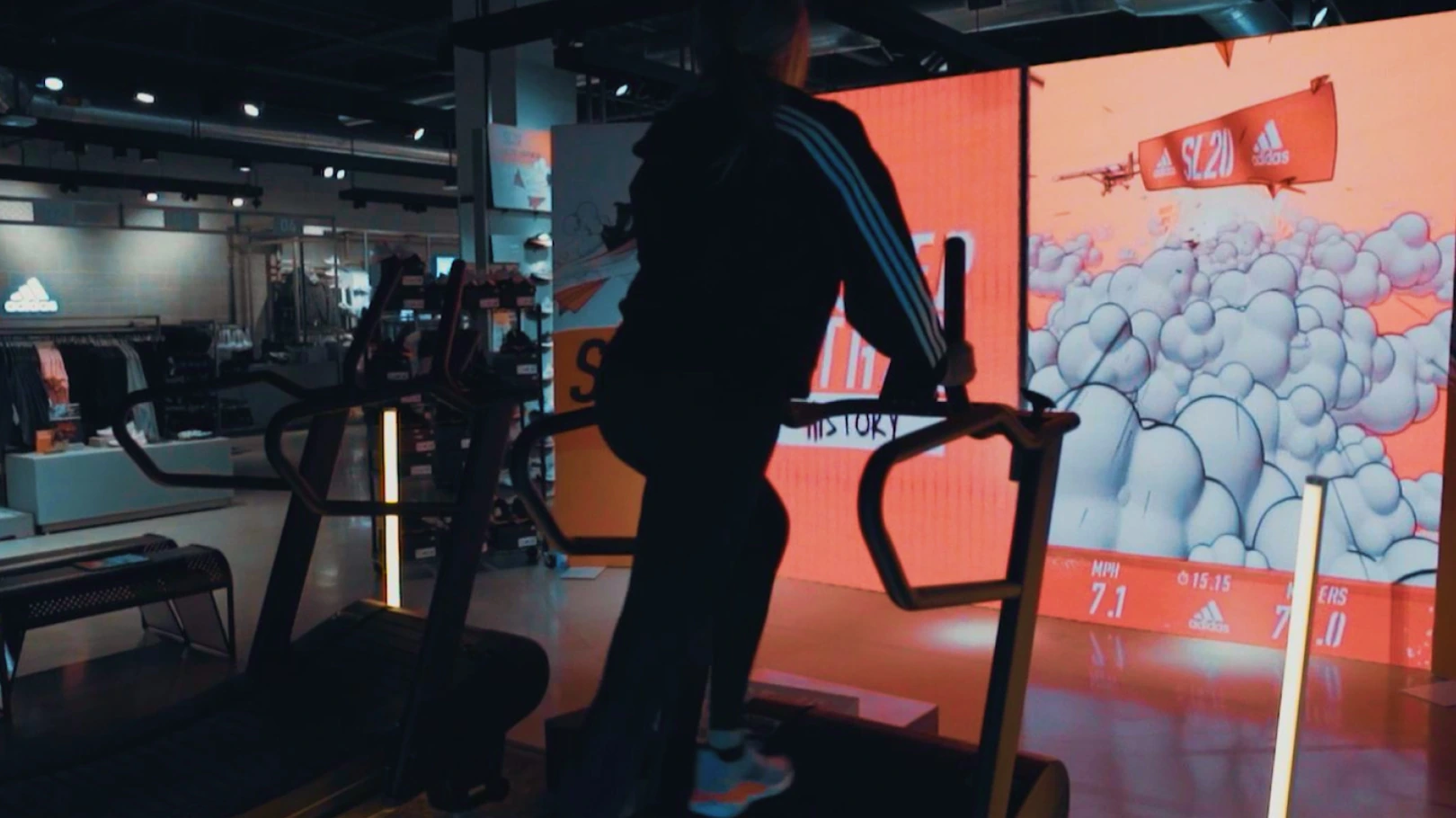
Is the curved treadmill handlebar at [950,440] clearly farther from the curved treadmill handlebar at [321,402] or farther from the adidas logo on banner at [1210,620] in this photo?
the adidas logo on banner at [1210,620]

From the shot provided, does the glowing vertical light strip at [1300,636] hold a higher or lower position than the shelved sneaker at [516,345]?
lower

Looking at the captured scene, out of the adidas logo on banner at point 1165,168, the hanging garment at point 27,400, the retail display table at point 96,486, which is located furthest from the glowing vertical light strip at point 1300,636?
the hanging garment at point 27,400

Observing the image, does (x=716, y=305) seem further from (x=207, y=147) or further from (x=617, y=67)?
(x=207, y=147)

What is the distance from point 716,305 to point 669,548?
372mm

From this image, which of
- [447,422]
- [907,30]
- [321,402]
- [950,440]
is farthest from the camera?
[907,30]

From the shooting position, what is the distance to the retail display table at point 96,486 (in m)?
7.89

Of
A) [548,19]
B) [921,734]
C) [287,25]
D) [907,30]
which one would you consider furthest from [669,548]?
[287,25]

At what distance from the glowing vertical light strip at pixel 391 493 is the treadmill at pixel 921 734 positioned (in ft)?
5.58

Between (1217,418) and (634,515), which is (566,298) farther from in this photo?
(1217,418)

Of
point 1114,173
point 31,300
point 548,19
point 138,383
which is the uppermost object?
point 548,19

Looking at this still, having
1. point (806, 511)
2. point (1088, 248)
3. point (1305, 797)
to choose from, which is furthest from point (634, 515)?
point (1305, 797)

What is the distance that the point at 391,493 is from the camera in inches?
166

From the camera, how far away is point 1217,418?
5.16 metres

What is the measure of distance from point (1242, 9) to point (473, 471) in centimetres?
662
